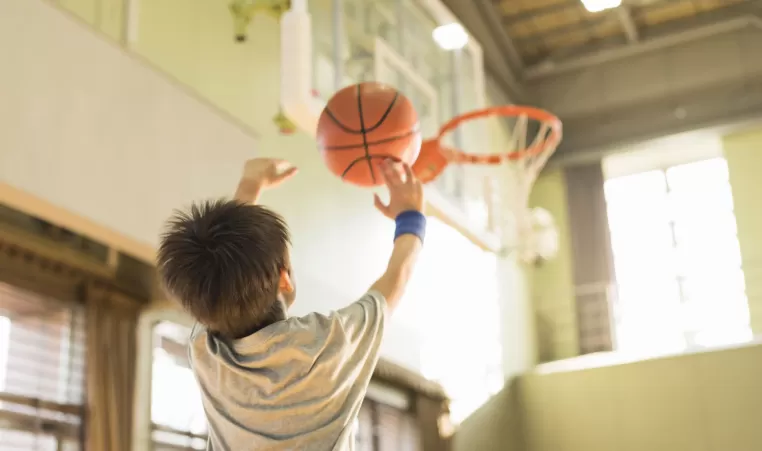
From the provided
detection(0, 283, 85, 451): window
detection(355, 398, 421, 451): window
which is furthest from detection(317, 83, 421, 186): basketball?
detection(355, 398, 421, 451): window

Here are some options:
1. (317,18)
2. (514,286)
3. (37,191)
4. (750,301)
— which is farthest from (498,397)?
(37,191)

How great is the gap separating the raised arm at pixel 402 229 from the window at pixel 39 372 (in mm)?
2296

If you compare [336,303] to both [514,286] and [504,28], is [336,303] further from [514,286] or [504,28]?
[504,28]

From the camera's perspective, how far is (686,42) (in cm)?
930

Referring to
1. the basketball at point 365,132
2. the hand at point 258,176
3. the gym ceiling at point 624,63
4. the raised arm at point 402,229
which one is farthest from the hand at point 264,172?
the gym ceiling at point 624,63

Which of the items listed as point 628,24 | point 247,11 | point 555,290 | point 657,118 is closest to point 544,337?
point 555,290

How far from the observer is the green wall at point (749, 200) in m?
8.41

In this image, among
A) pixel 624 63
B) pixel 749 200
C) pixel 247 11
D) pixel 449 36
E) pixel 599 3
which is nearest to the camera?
pixel 247 11

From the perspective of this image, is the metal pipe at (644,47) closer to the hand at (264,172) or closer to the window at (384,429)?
the window at (384,429)

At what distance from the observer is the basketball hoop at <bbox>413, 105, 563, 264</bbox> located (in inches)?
183

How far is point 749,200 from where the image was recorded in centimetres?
880

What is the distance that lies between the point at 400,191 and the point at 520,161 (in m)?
4.59

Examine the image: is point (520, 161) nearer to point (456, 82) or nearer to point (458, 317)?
point (456, 82)

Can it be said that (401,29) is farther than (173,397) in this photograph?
Yes
